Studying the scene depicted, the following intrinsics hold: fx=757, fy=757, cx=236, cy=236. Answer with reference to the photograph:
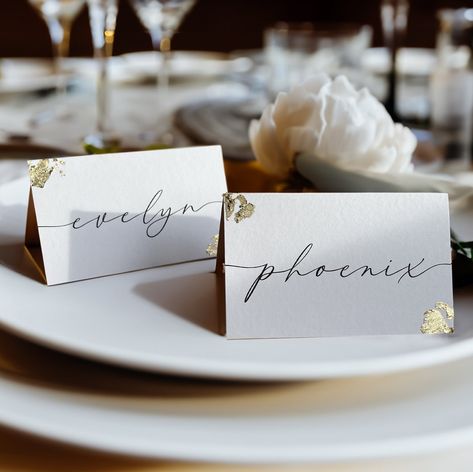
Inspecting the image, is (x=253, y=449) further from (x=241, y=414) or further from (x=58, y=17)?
(x=58, y=17)

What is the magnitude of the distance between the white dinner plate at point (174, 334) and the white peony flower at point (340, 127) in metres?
0.13

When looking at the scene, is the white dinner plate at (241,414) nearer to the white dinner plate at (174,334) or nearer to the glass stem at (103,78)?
the white dinner plate at (174,334)

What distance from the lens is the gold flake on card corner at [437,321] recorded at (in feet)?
1.13

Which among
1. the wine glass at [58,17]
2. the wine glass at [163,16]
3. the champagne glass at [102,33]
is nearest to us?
the champagne glass at [102,33]

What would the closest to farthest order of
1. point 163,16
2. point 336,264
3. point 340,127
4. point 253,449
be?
point 253,449, point 336,264, point 340,127, point 163,16

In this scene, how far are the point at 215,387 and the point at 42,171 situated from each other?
161mm

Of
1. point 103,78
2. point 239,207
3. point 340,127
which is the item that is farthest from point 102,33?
point 239,207

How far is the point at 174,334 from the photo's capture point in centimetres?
33

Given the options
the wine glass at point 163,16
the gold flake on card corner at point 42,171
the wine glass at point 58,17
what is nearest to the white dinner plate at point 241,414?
the gold flake on card corner at point 42,171

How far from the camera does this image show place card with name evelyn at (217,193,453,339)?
0.34m

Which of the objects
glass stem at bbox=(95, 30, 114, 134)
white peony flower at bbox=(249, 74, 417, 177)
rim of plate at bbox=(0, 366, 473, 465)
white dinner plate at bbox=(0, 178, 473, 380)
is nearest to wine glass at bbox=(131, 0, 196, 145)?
glass stem at bbox=(95, 30, 114, 134)

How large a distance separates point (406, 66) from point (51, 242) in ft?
4.33

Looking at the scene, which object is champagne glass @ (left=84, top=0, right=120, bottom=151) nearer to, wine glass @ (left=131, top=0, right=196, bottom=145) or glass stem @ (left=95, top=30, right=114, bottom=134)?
glass stem @ (left=95, top=30, right=114, bottom=134)

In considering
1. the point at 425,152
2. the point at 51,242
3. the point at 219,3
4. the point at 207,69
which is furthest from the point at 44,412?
the point at 219,3
